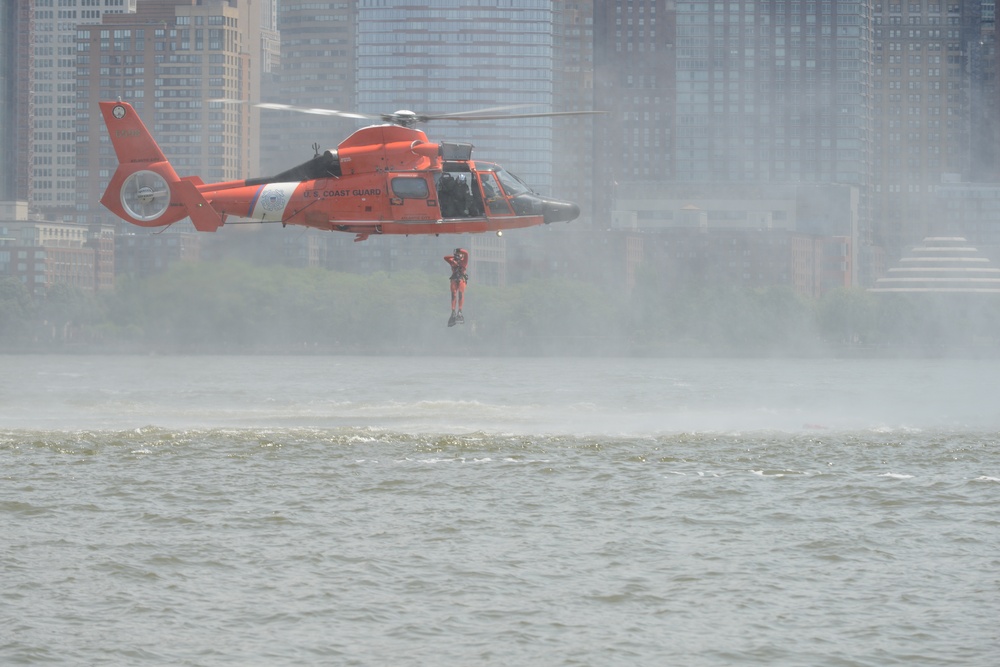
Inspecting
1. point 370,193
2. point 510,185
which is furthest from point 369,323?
point 370,193

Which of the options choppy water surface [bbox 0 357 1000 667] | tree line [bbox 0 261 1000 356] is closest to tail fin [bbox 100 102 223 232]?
choppy water surface [bbox 0 357 1000 667]

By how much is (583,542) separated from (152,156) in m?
14.1

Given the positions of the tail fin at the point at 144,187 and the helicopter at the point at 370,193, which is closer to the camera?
the helicopter at the point at 370,193

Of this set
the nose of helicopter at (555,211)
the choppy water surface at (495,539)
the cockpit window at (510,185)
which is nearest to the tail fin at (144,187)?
the cockpit window at (510,185)

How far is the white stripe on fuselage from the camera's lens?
41.9 meters

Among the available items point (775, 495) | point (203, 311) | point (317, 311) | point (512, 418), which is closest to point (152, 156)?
point (775, 495)

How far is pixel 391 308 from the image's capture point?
180250mm

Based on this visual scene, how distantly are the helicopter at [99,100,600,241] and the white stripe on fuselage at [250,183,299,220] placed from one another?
23 millimetres

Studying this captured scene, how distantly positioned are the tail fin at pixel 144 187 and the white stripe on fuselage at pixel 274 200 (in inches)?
39.6

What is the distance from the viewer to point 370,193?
41281 millimetres

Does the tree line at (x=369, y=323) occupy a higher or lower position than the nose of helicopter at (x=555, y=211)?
lower

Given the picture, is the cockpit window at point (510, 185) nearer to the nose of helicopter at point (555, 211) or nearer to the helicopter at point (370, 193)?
the helicopter at point (370, 193)

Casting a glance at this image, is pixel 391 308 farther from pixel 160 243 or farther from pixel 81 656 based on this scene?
pixel 81 656

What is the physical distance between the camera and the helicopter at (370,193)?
4119 centimetres
